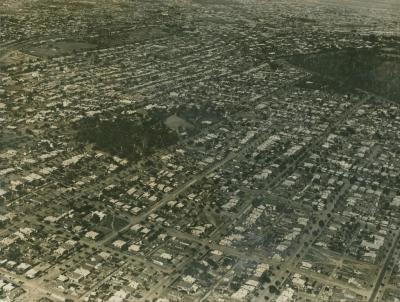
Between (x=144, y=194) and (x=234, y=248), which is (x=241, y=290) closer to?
(x=234, y=248)

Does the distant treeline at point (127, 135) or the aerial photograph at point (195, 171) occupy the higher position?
the distant treeline at point (127, 135)

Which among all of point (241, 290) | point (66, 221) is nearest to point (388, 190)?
point (241, 290)

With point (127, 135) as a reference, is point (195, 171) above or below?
below

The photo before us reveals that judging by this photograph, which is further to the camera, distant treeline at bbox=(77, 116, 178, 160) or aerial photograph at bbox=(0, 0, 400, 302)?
distant treeline at bbox=(77, 116, 178, 160)

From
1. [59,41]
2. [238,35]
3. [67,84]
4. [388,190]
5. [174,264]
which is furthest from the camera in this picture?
[238,35]

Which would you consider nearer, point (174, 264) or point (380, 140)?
point (174, 264)

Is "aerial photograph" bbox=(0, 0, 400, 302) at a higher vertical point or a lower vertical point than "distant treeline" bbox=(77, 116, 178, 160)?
lower

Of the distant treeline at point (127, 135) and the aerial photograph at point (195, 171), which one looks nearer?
the aerial photograph at point (195, 171)

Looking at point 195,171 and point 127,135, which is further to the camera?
point 127,135
